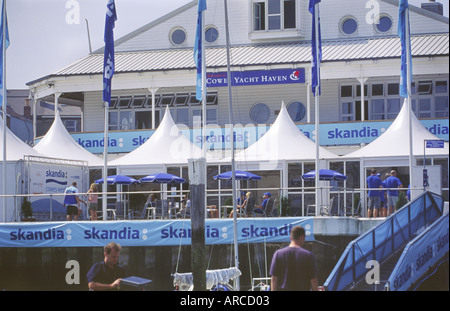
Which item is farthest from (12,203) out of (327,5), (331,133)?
(327,5)

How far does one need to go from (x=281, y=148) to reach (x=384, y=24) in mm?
13855

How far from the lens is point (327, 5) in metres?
45.2

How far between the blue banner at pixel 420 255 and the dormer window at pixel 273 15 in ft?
74.9

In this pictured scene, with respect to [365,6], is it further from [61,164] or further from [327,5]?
[61,164]

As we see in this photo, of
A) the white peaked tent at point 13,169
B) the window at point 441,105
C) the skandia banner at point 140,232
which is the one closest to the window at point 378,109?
the window at point 441,105

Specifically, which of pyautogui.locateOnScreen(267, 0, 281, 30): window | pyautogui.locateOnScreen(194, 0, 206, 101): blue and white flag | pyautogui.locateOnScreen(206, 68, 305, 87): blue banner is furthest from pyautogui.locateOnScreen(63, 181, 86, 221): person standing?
pyautogui.locateOnScreen(267, 0, 281, 30): window

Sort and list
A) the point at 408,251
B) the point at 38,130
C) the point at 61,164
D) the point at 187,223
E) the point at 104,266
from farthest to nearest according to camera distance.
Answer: the point at 38,130, the point at 61,164, the point at 187,223, the point at 408,251, the point at 104,266

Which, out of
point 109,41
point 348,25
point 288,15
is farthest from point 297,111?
point 109,41

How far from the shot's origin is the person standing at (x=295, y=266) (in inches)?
602

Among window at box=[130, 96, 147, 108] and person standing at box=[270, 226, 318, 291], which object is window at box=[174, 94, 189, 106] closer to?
window at box=[130, 96, 147, 108]

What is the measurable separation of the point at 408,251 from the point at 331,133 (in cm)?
1686

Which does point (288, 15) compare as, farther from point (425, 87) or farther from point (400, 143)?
point (400, 143)

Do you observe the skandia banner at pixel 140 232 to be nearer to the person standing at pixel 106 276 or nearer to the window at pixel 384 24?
the person standing at pixel 106 276

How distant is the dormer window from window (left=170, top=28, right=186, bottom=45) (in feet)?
12.7
